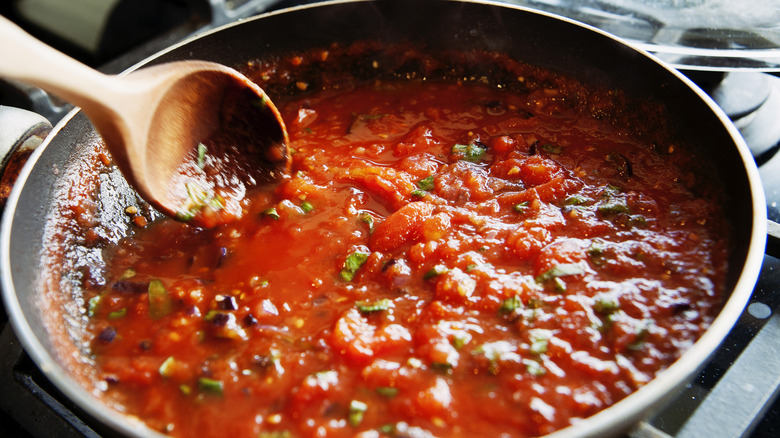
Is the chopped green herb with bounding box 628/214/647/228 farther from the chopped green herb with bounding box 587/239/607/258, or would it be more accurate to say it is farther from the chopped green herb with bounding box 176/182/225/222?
the chopped green herb with bounding box 176/182/225/222

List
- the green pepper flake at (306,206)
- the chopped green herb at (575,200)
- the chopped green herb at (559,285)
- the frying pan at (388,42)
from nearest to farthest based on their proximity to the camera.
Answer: the frying pan at (388,42)
the chopped green herb at (559,285)
the chopped green herb at (575,200)
the green pepper flake at (306,206)

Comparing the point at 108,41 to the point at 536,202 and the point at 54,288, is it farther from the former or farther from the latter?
the point at 536,202

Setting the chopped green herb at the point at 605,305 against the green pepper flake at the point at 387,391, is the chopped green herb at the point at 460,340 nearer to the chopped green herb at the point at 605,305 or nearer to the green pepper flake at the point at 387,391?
the green pepper flake at the point at 387,391

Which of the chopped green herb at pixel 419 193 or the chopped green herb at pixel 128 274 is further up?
the chopped green herb at pixel 419 193

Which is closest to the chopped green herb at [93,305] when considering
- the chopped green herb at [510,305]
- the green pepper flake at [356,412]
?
the green pepper flake at [356,412]

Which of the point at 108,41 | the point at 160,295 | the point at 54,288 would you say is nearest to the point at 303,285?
the point at 160,295

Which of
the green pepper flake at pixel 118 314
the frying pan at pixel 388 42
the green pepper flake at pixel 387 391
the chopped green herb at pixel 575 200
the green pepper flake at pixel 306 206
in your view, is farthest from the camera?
the green pepper flake at pixel 306 206

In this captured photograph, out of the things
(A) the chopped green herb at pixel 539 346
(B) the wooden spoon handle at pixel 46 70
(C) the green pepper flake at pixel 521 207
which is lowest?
(A) the chopped green herb at pixel 539 346

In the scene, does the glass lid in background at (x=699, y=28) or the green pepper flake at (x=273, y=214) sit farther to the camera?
the glass lid in background at (x=699, y=28)
